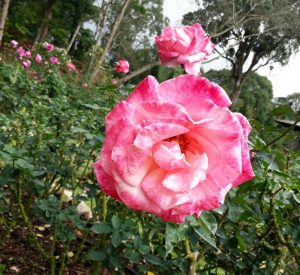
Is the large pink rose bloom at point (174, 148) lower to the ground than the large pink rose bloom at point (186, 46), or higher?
lower

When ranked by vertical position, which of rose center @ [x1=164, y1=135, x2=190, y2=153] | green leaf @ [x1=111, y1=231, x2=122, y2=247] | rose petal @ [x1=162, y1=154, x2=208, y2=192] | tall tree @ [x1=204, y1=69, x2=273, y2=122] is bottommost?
green leaf @ [x1=111, y1=231, x2=122, y2=247]

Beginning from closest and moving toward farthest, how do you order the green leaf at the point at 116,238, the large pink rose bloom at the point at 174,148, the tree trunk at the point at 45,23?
Answer: the large pink rose bloom at the point at 174,148, the green leaf at the point at 116,238, the tree trunk at the point at 45,23

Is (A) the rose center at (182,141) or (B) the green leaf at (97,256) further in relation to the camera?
(B) the green leaf at (97,256)

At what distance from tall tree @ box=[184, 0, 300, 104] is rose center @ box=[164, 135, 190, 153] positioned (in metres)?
11.8

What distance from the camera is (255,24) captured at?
16594 millimetres

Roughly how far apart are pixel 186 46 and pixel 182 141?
1.47ft

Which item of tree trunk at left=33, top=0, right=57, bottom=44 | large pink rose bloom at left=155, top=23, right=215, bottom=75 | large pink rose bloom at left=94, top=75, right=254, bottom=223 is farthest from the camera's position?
tree trunk at left=33, top=0, right=57, bottom=44

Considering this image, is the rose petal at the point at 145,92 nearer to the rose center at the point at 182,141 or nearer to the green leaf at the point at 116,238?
the rose center at the point at 182,141

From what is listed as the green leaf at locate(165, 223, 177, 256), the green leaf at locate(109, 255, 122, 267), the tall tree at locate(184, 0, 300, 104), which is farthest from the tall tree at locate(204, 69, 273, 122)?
the green leaf at locate(165, 223, 177, 256)

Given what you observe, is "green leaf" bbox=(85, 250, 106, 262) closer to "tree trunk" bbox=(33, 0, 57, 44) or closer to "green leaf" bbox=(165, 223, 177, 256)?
"green leaf" bbox=(165, 223, 177, 256)

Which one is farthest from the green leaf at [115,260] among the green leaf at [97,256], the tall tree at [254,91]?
the tall tree at [254,91]

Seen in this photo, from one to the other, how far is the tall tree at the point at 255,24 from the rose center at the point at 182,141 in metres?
11.8

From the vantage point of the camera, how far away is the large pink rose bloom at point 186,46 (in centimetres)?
96

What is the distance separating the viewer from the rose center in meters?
0.57
